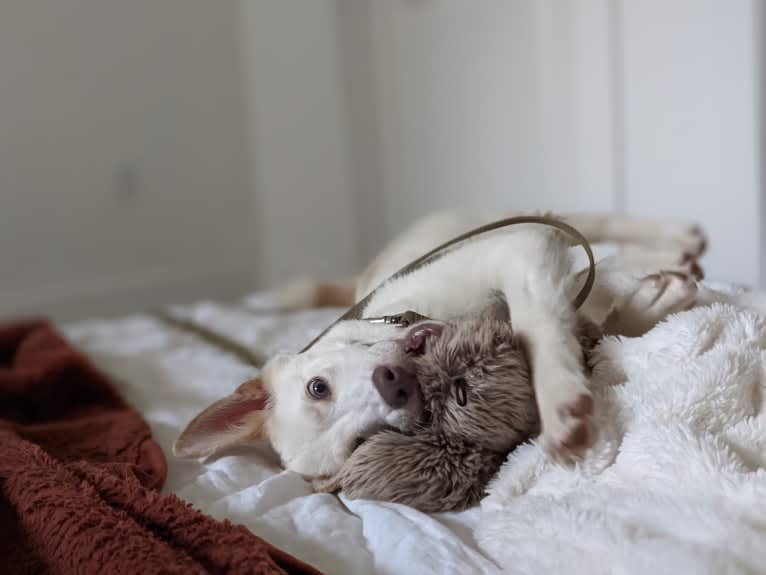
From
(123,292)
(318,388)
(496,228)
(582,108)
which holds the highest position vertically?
(582,108)

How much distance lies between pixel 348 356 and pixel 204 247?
9.25 feet

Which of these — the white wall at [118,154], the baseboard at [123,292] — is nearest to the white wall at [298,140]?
the white wall at [118,154]

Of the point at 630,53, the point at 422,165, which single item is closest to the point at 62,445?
the point at 630,53

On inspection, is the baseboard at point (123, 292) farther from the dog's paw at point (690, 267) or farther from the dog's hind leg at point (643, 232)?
the dog's paw at point (690, 267)

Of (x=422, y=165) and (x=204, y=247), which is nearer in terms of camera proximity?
(x=422, y=165)

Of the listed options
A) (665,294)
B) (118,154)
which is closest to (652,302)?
(665,294)

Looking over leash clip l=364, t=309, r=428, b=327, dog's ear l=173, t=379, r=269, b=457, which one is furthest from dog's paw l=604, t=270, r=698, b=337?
dog's ear l=173, t=379, r=269, b=457

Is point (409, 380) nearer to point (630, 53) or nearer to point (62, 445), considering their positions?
point (62, 445)

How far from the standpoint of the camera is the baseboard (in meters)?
3.27

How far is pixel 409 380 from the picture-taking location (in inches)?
34.3

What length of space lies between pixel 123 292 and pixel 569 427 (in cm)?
298

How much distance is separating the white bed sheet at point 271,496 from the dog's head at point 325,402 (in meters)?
0.04

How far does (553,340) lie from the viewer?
880 millimetres

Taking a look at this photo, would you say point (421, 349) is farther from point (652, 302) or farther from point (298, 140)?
point (298, 140)
